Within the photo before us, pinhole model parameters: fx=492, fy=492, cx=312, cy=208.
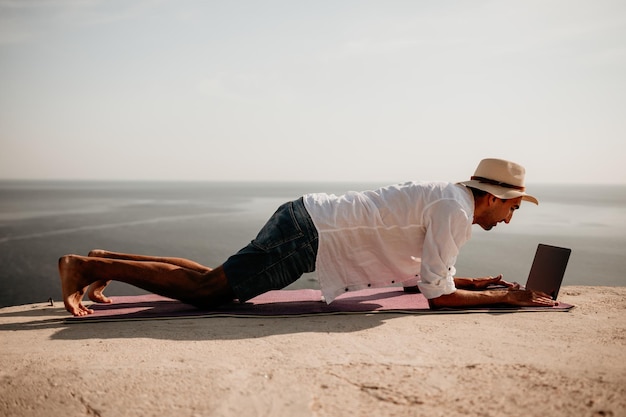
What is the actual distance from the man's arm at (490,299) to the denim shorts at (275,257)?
1.15 m

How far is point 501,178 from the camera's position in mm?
3961

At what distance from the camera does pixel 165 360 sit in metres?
2.88

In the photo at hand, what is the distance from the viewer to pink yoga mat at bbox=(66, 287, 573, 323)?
3.99 metres

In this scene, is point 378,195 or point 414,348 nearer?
point 414,348

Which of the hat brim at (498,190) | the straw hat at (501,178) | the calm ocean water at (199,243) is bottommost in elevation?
the calm ocean water at (199,243)

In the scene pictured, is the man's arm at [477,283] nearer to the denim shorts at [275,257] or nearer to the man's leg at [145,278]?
the denim shorts at [275,257]

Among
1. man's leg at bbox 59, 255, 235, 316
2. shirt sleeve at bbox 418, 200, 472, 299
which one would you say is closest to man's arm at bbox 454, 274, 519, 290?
shirt sleeve at bbox 418, 200, 472, 299

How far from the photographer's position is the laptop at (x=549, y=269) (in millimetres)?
4371

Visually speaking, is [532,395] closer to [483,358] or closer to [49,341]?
[483,358]

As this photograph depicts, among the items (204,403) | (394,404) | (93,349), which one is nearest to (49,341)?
(93,349)

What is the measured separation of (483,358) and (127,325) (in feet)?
8.47

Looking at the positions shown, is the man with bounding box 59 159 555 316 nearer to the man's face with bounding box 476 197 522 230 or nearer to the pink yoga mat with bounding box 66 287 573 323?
the man's face with bounding box 476 197 522 230

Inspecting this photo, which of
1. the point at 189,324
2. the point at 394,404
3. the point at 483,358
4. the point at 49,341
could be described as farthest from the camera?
the point at 189,324

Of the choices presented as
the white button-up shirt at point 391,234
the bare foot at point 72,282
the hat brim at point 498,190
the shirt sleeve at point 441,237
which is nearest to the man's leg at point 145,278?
the bare foot at point 72,282
